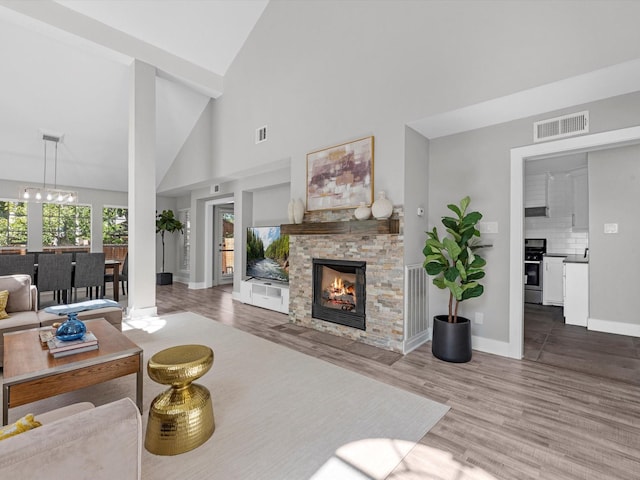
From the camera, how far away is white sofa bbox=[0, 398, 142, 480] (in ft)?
2.74

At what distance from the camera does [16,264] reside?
4.82 meters

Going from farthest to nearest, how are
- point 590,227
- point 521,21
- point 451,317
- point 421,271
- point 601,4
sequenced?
1. point 590,227
2. point 421,271
3. point 451,317
4. point 521,21
5. point 601,4

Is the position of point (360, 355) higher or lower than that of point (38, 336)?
lower

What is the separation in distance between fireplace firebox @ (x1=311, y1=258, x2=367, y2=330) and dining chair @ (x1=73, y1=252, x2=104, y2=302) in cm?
385

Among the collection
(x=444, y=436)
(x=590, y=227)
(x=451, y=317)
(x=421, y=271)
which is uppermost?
(x=590, y=227)

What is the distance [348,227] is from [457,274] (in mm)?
1247

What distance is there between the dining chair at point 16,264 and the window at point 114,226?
3492 mm

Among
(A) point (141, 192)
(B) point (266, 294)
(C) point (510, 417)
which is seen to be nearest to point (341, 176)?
(B) point (266, 294)

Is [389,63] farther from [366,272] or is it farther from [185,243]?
[185,243]

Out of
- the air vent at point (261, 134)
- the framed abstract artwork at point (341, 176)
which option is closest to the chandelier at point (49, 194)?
the air vent at point (261, 134)

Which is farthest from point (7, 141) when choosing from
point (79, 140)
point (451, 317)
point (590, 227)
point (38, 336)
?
point (590, 227)

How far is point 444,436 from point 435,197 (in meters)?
2.62

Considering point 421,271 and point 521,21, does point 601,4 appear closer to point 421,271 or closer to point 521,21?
point 521,21

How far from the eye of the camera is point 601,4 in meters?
2.45
